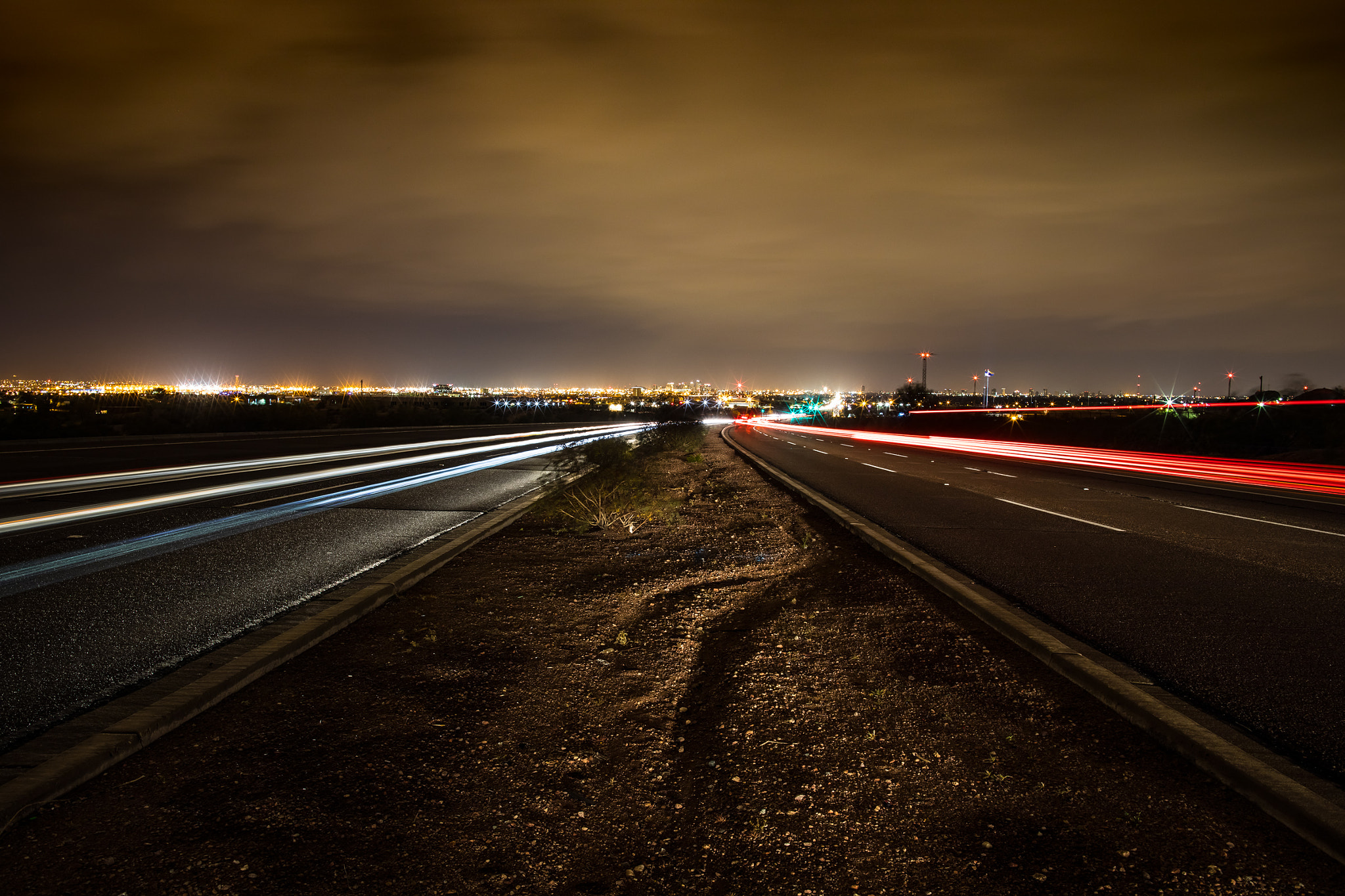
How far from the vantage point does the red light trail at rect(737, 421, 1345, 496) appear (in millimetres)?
18877

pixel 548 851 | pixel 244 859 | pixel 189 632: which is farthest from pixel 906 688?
pixel 189 632

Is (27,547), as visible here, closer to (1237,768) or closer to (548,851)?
(548,851)

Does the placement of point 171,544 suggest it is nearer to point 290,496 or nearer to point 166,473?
point 290,496

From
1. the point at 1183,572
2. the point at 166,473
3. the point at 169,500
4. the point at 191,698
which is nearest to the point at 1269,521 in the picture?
the point at 1183,572

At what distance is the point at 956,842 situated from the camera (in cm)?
310

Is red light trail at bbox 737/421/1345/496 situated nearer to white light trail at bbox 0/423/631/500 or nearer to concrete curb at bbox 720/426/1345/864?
concrete curb at bbox 720/426/1345/864

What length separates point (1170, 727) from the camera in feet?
13.0

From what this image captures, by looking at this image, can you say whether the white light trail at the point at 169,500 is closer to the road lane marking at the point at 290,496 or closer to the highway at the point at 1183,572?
the road lane marking at the point at 290,496

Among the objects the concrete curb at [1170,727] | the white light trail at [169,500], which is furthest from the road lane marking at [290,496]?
the concrete curb at [1170,727]

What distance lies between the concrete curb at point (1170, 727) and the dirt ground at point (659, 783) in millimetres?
96

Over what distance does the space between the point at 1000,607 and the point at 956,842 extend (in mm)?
3573

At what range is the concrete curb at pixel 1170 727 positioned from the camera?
3.15 m

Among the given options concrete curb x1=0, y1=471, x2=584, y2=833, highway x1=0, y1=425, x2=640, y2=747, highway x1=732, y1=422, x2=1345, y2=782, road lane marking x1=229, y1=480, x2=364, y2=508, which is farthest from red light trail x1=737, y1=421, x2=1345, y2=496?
road lane marking x1=229, y1=480, x2=364, y2=508

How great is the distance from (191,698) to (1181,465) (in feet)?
90.3
